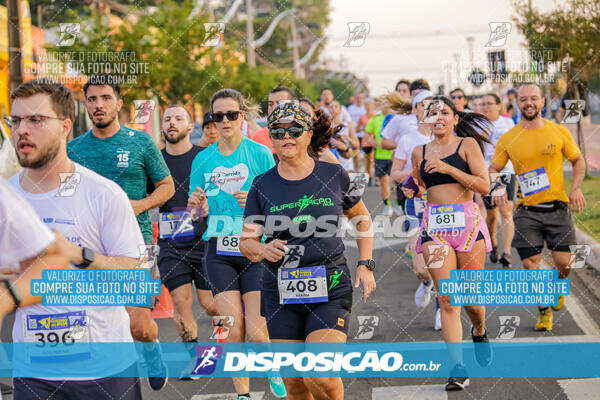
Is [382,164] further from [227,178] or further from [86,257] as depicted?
[86,257]

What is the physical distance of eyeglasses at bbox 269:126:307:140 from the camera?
196 inches

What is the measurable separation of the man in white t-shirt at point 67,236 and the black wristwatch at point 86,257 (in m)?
0.07

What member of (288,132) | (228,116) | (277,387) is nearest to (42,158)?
(288,132)

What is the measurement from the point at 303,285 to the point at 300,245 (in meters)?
0.23

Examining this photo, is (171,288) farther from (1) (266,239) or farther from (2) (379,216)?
(2) (379,216)

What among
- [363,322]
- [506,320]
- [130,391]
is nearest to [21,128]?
[130,391]

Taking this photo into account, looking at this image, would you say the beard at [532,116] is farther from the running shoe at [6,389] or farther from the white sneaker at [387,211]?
the white sneaker at [387,211]

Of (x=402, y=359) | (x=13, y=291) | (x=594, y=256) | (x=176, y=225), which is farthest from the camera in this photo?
(x=594, y=256)

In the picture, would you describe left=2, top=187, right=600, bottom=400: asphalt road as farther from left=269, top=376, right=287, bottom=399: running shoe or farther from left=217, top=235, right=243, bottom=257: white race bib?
left=217, top=235, right=243, bottom=257: white race bib

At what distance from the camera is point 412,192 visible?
6.98 m

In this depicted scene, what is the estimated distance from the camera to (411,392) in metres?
6.01

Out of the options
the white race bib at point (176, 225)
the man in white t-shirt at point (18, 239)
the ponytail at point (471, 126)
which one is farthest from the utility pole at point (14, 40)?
the man in white t-shirt at point (18, 239)

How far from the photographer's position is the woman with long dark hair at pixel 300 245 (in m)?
4.81

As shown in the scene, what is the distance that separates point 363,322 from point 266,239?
319 cm
